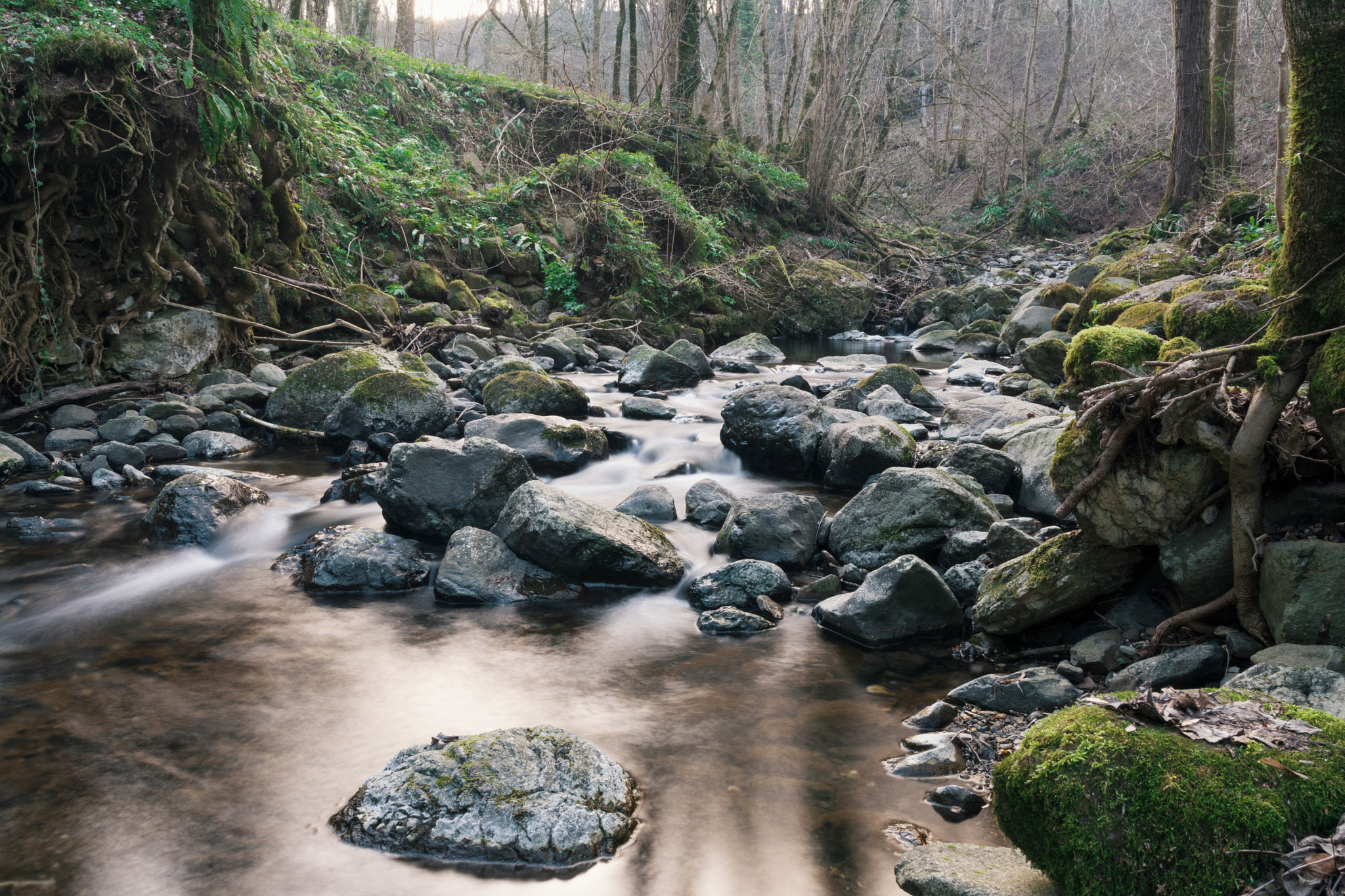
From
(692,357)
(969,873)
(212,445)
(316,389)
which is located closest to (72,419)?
(212,445)

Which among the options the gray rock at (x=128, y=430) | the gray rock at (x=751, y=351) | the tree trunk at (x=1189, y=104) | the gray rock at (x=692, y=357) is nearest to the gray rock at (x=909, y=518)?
the gray rock at (x=692, y=357)

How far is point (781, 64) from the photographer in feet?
80.5

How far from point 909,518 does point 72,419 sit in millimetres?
7705

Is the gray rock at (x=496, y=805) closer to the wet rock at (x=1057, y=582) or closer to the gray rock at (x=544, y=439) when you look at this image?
the wet rock at (x=1057, y=582)

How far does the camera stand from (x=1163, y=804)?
205 centimetres

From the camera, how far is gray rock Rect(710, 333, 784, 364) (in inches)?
536

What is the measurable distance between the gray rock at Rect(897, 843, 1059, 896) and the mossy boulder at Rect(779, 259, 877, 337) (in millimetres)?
14171

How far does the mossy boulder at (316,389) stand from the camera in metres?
8.50

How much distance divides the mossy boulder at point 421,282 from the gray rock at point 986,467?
9091 millimetres

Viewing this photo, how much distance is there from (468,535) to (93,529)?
9.79 feet

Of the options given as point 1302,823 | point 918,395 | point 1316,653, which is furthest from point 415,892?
→ point 918,395

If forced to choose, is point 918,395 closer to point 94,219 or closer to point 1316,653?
point 1316,653

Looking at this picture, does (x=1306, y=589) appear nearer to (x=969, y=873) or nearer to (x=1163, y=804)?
(x=1163, y=804)

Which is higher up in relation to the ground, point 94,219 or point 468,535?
point 94,219
